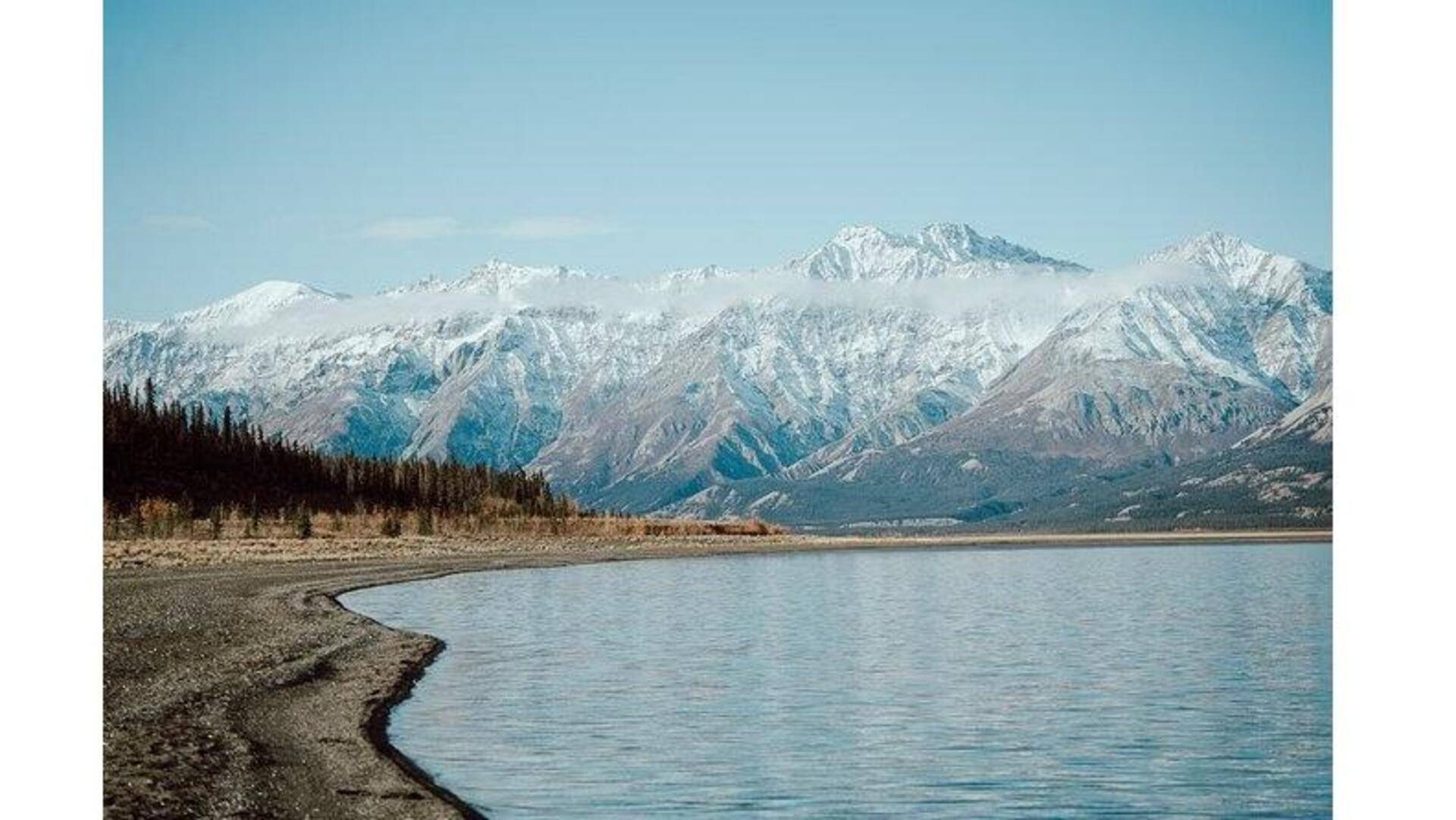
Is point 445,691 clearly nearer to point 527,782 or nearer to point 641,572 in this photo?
point 527,782

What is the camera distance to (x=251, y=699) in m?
28.5

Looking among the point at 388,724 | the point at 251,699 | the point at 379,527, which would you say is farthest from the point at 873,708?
the point at 379,527

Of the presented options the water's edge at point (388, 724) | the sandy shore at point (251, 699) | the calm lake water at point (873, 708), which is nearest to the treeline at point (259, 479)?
the sandy shore at point (251, 699)

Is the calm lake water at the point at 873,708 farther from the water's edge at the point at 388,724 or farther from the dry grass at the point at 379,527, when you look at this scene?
the dry grass at the point at 379,527

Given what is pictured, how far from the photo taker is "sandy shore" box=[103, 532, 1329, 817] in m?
21.0

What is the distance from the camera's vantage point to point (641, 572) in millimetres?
90438

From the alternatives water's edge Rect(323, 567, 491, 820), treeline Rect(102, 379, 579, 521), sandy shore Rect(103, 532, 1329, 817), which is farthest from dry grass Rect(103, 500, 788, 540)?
water's edge Rect(323, 567, 491, 820)

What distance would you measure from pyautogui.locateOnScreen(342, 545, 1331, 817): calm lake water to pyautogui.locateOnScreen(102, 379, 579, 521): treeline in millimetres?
56364

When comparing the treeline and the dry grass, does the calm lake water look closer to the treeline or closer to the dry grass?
the dry grass

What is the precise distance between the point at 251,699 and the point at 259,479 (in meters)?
107

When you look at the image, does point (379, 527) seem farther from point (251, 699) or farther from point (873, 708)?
point (873, 708)
